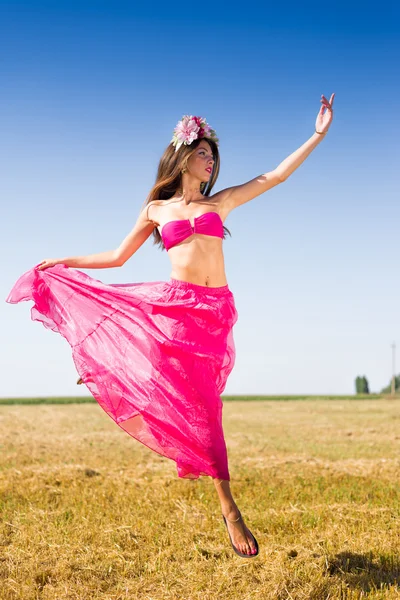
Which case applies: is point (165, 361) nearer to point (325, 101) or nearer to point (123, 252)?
point (123, 252)

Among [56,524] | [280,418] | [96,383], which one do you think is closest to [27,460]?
[56,524]

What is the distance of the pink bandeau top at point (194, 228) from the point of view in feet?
16.4

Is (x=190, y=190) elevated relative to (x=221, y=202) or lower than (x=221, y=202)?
elevated

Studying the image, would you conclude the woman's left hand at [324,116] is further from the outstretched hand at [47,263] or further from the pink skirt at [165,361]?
the outstretched hand at [47,263]

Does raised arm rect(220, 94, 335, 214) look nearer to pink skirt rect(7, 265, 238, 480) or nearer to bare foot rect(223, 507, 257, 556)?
pink skirt rect(7, 265, 238, 480)

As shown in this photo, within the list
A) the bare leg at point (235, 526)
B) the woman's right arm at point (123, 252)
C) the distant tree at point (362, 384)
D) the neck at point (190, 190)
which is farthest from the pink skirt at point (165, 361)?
the distant tree at point (362, 384)

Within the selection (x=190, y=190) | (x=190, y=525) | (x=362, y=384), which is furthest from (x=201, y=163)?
(x=362, y=384)

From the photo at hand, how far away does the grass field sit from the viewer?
497 centimetres

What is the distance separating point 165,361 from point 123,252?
111 cm

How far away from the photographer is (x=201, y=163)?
5371mm

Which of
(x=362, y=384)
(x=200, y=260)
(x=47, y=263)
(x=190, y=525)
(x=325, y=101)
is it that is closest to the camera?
(x=200, y=260)

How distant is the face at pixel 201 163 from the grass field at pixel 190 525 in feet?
10.4

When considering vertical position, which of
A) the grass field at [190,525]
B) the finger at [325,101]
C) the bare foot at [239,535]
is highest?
the finger at [325,101]

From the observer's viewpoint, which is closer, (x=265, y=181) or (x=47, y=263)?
(x=265, y=181)
